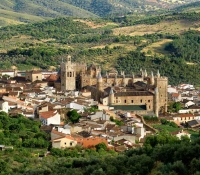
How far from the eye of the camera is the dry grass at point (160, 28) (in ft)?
443

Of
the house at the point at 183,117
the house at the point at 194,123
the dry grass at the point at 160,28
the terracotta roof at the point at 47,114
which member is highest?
the dry grass at the point at 160,28

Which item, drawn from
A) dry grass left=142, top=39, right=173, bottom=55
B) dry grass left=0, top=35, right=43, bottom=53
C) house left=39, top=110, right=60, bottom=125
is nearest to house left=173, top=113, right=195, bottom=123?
house left=39, top=110, right=60, bottom=125

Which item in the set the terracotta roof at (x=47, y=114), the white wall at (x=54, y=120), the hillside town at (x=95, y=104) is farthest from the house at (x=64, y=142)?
the terracotta roof at (x=47, y=114)

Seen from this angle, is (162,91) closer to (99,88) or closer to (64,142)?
(99,88)

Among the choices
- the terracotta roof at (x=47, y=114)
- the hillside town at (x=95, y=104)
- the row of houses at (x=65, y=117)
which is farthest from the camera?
the terracotta roof at (x=47, y=114)

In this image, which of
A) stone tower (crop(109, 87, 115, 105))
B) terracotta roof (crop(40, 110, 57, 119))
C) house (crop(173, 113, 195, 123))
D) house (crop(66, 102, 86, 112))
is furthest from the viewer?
house (crop(173, 113, 195, 123))

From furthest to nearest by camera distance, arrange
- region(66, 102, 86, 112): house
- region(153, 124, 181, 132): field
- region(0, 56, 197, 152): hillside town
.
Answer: region(66, 102, 86, 112): house < region(153, 124, 181, 132): field < region(0, 56, 197, 152): hillside town

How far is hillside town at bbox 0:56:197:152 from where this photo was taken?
146ft

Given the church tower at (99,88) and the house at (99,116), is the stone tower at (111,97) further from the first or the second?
the house at (99,116)

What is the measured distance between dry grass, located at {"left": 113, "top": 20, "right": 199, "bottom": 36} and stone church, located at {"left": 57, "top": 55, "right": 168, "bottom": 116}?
2789 inches

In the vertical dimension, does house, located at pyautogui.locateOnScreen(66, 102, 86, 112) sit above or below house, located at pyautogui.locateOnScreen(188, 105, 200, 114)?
above

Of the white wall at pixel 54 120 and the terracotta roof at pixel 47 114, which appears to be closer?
the white wall at pixel 54 120

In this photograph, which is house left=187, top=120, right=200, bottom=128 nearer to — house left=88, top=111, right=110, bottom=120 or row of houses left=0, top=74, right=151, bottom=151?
row of houses left=0, top=74, right=151, bottom=151

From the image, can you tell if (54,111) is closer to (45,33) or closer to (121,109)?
(121,109)
